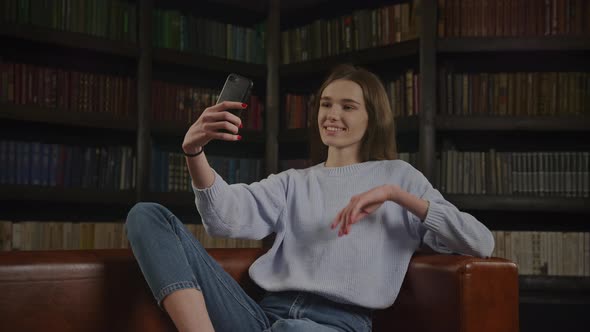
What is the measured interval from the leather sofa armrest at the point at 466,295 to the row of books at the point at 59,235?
1.55 m

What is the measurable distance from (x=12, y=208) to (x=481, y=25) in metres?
2.23

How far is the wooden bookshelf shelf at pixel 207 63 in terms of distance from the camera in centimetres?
301

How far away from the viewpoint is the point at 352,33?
3.02 m

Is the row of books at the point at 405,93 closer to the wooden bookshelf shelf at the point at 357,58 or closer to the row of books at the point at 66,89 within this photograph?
the wooden bookshelf shelf at the point at 357,58

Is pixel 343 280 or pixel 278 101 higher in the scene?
pixel 278 101

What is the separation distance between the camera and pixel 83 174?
2836mm

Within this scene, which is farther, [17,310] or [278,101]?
[278,101]

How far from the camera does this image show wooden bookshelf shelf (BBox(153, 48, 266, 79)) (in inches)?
119

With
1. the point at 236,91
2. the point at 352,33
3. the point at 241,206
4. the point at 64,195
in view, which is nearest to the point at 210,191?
the point at 241,206

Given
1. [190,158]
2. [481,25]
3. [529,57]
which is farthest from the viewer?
[529,57]

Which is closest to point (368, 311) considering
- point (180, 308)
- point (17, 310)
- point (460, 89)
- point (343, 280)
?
point (343, 280)

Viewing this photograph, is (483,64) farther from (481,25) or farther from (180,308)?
(180,308)

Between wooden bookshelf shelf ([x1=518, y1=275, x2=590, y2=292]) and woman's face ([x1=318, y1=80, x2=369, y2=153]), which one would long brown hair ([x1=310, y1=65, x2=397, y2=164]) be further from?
wooden bookshelf shelf ([x1=518, y1=275, x2=590, y2=292])

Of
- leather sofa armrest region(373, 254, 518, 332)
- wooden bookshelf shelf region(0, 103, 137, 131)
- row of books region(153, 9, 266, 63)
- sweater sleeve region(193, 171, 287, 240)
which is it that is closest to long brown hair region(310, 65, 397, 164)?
sweater sleeve region(193, 171, 287, 240)
